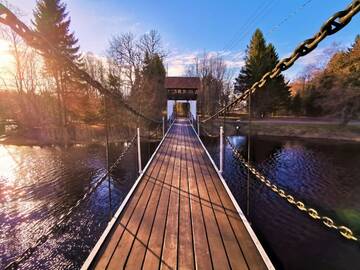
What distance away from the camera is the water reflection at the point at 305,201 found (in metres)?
4.09

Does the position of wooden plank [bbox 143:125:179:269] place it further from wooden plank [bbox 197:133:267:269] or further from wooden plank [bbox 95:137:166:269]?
wooden plank [bbox 197:133:267:269]

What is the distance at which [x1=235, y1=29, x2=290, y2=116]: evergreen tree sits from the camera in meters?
22.3

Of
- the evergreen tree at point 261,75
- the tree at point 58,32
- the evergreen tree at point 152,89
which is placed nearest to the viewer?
the tree at point 58,32

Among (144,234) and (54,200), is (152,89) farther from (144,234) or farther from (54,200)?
(144,234)

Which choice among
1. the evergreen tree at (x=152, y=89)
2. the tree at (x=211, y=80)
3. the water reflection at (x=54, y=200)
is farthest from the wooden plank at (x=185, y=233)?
the tree at (x=211, y=80)

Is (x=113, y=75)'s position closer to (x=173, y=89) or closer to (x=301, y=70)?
(x=173, y=89)

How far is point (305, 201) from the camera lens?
6.20m

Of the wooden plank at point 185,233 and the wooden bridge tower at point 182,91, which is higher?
the wooden bridge tower at point 182,91

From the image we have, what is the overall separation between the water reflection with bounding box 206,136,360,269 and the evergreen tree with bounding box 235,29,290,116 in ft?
36.9

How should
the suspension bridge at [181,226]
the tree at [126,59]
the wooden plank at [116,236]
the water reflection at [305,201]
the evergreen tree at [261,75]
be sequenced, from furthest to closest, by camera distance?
1. the evergreen tree at [261,75]
2. the tree at [126,59]
3. the water reflection at [305,201]
4. the wooden plank at [116,236]
5. the suspension bridge at [181,226]

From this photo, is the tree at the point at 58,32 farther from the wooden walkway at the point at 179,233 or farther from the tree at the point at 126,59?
Answer: the wooden walkway at the point at 179,233

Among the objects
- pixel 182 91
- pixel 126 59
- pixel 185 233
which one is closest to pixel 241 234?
pixel 185 233

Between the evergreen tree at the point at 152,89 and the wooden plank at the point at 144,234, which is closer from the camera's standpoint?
the wooden plank at the point at 144,234

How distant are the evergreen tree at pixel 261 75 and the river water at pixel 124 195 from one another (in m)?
11.7
